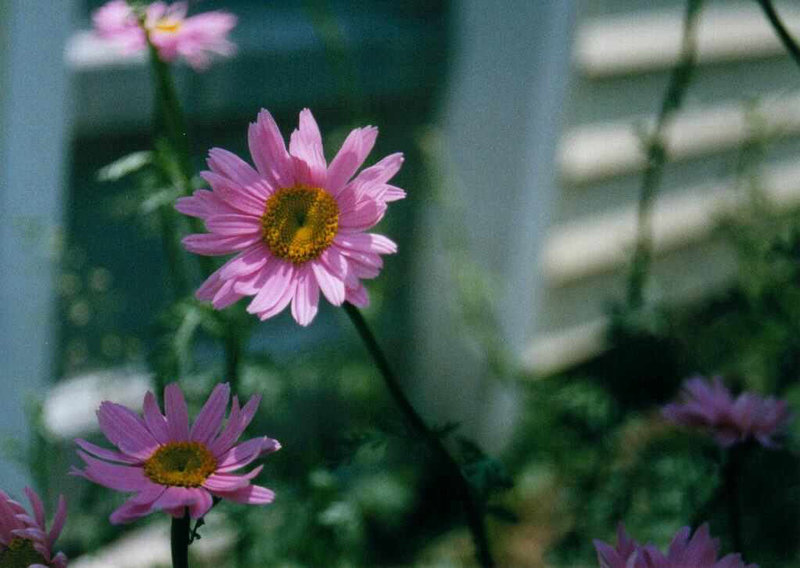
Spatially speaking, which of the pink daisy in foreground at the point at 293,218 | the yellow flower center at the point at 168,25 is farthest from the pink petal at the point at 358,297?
the yellow flower center at the point at 168,25

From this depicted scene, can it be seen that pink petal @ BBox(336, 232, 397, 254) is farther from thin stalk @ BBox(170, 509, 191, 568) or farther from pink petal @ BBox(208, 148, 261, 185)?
thin stalk @ BBox(170, 509, 191, 568)

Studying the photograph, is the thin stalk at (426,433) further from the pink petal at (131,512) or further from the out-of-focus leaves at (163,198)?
the out-of-focus leaves at (163,198)

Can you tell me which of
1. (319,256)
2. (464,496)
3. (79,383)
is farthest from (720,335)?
(319,256)

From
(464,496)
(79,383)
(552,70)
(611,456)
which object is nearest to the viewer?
(464,496)

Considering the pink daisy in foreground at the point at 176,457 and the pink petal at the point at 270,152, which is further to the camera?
the pink petal at the point at 270,152

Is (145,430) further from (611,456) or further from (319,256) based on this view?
(611,456)

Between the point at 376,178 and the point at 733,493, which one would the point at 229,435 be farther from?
the point at 733,493

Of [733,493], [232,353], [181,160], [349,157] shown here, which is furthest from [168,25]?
[733,493]
